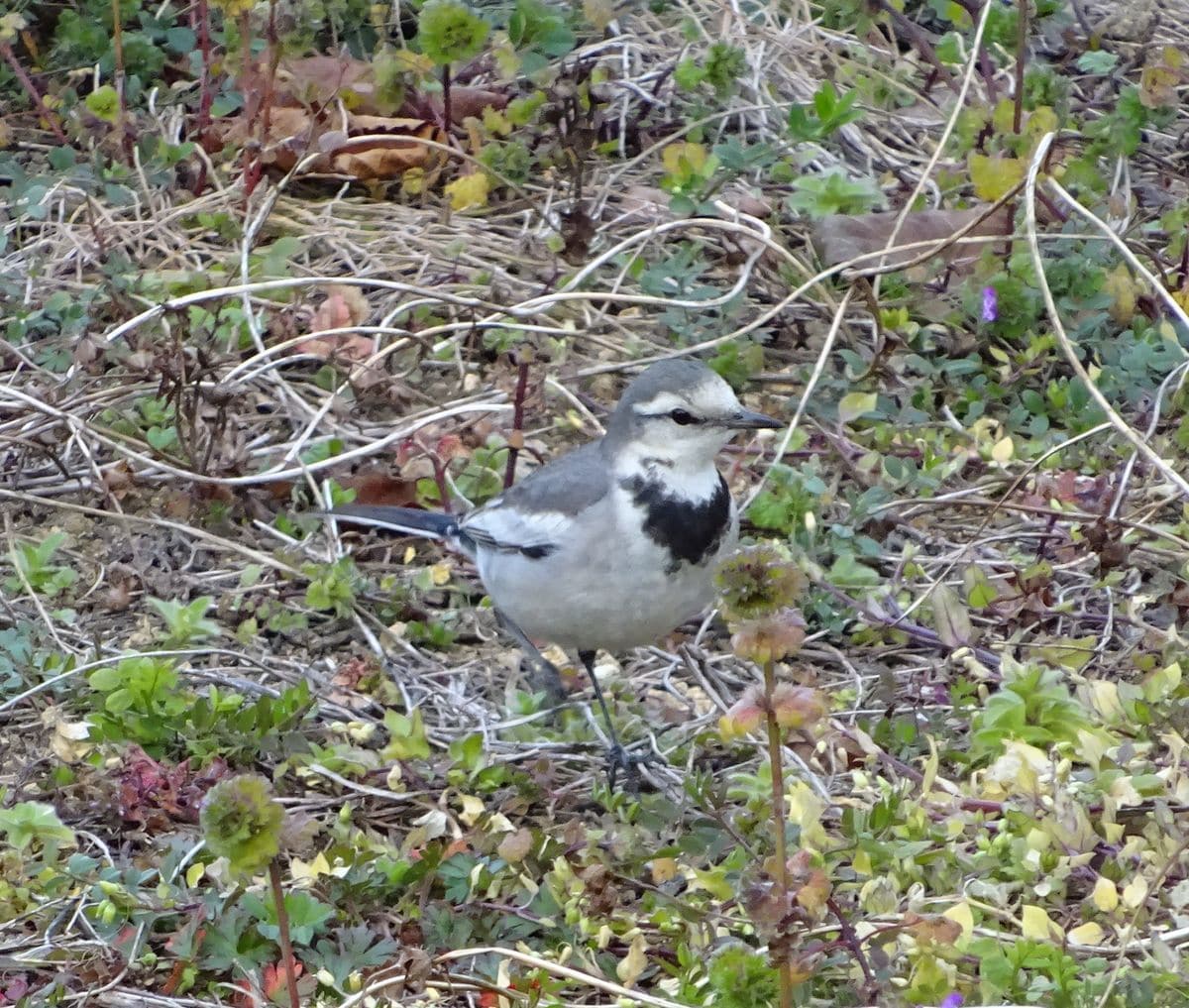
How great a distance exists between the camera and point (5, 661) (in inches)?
200

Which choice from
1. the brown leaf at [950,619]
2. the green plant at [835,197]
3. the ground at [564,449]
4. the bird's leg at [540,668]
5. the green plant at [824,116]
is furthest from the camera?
the green plant at [824,116]

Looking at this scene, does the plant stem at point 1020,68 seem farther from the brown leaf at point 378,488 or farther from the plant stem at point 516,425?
the brown leaf at point 378,488

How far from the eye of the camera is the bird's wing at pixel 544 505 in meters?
4.98

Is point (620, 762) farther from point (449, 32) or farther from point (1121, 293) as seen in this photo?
point (449, 32)

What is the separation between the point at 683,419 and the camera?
16.5ft

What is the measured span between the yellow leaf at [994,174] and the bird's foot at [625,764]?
272 cm

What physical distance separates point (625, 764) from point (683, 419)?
1012 millimetres

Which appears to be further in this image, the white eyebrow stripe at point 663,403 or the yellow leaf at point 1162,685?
the white eyebrow stripe at point 663,403

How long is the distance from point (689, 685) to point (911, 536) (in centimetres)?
96

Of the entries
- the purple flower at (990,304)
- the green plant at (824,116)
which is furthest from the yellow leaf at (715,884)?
the green plant at (824,116)

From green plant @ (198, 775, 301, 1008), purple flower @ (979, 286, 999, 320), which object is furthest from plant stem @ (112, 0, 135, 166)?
green plant @ (198, 775, 301, 1008)

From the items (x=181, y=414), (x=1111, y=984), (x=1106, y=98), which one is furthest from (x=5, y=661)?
(x=1106, y=98)

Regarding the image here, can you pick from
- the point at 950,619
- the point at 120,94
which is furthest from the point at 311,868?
the point at 120,94

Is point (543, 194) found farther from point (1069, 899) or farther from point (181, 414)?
point (1069, 899)
